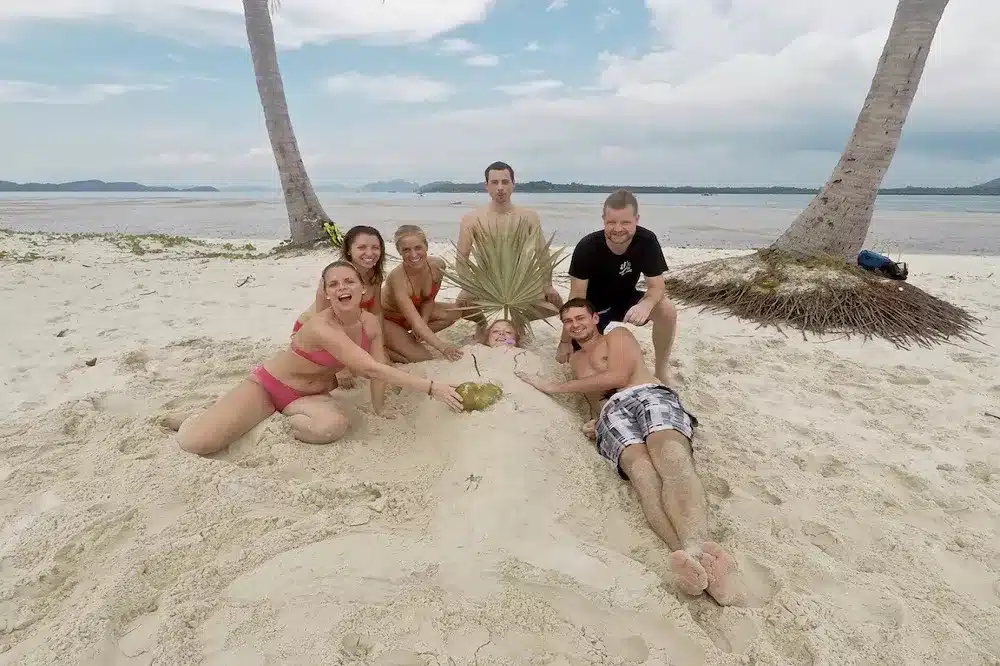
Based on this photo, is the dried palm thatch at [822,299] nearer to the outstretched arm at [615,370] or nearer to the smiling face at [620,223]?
the smiling face at [620,223]

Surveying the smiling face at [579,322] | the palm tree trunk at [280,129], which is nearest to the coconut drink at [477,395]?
the smiling face at [579,322]

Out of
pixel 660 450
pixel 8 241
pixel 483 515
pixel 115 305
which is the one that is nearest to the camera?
pixel 483 515

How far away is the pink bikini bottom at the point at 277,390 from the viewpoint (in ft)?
10.3

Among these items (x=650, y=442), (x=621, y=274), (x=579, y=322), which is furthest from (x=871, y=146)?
(x=650, y=442)

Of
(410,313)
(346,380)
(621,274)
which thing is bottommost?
(346,380)

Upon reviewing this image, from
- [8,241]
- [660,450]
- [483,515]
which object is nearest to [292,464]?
[483,515]

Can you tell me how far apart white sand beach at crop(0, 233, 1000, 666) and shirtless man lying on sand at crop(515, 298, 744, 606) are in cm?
9

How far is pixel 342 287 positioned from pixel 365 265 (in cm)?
58

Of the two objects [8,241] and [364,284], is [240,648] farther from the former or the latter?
[8,241]

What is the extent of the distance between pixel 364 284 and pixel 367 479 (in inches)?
56.0

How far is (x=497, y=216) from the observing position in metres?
4.34

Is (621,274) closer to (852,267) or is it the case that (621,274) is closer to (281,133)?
(852,267)

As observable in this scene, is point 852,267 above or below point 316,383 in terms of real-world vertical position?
above

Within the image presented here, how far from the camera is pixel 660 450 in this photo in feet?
8.66
